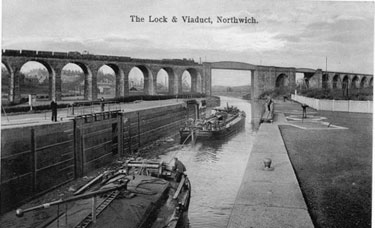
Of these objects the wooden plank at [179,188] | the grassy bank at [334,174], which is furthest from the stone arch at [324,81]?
the wooden plank at [179,188]

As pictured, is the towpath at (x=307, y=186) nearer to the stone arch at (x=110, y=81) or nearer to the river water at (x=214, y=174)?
the river water at (x=214, y=174)

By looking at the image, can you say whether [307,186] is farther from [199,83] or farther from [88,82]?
[88,82]

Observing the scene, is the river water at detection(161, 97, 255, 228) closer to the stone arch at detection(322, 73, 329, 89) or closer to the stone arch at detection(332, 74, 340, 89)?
the stone arch at detection(322, 73, 329, 89)

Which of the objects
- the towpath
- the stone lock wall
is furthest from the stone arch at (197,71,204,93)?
the towpath

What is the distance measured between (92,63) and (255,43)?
12.8m

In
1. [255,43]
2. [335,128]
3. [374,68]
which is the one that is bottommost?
[335,128]

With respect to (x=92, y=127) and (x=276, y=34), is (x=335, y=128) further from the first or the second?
(x=92, y=127)

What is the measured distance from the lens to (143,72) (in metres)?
22.4

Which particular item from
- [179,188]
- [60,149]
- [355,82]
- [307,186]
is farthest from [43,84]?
[355,82]

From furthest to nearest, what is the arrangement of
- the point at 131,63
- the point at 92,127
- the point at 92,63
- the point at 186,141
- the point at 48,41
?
the point at 131,63 < the point at 92,63 < the point at 186,141 < the point at 92,127 < the point at 48,41

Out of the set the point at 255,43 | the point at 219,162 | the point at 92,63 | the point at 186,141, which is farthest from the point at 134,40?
the point at 92,63

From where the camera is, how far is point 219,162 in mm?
12070

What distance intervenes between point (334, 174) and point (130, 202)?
480cm

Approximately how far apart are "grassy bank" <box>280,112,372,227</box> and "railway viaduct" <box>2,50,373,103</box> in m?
4.01
